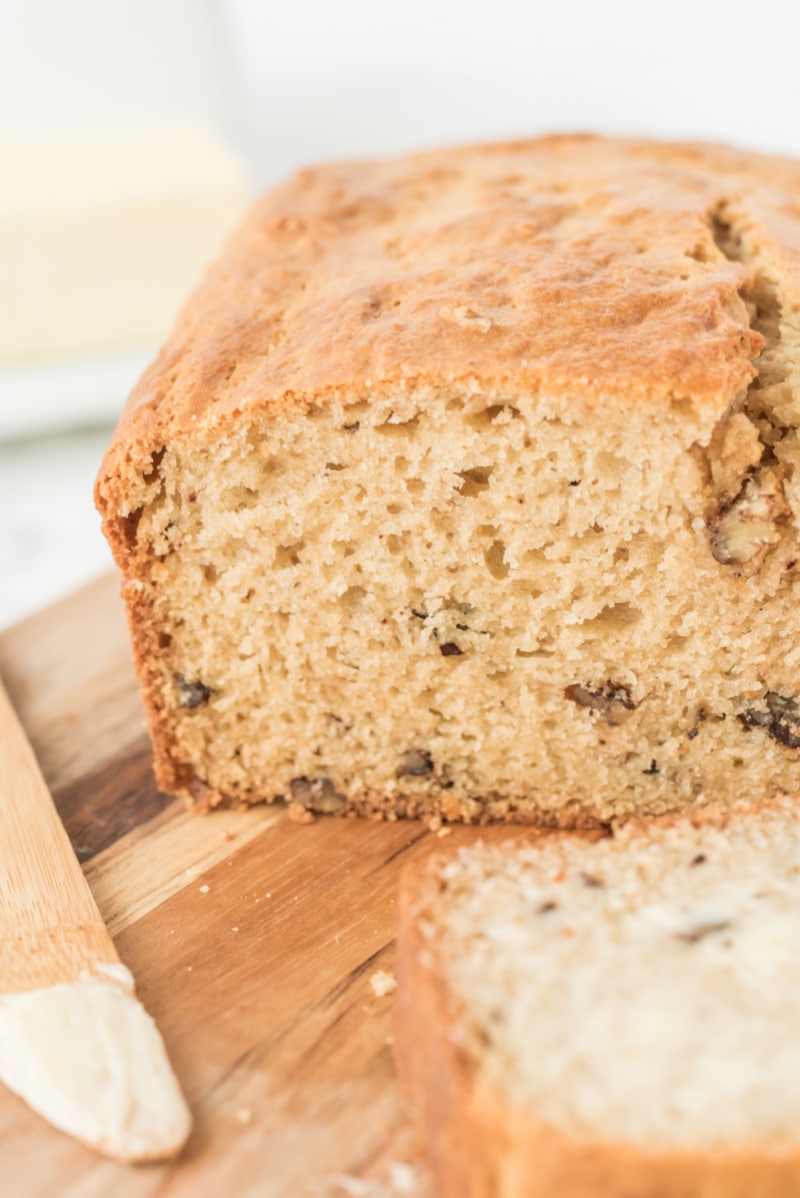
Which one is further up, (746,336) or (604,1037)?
(746,336)

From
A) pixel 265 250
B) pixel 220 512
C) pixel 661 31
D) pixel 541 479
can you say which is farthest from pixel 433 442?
pixel 661 31

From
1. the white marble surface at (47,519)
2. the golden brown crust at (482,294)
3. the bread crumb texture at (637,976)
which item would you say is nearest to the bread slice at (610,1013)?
the bread crumb texture at (637,976)

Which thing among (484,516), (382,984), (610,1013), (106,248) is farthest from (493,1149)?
(106,248)

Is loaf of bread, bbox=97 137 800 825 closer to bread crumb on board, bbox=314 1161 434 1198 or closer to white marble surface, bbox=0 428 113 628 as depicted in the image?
bread crumb on board, bbox=314 1161 434 1198

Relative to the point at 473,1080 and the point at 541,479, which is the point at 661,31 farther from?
the point at 473,1080

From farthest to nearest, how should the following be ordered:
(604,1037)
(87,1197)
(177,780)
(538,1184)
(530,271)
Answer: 1. (177,780)
2. (530,271)
3. (87,1197)
4. (604,1037)
5. (538,1184)

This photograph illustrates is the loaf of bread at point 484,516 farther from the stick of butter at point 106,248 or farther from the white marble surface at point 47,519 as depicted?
the stick of butter at point 106,248
